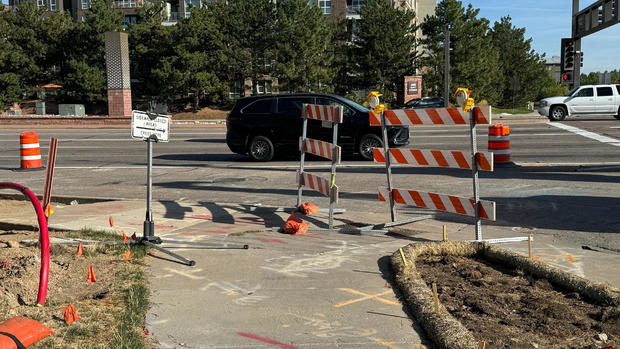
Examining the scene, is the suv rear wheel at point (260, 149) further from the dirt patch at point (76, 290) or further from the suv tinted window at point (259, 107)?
the dirt patch at point (76, 290)

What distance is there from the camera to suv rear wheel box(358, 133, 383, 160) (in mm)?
16219

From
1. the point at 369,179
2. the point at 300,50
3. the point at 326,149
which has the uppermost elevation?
the point at 300,50

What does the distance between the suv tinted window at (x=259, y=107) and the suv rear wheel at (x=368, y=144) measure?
2.68 meters

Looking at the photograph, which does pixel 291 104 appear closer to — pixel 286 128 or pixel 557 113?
pixel 286 128

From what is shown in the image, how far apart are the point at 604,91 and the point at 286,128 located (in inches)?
854

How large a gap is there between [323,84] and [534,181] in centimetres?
3701

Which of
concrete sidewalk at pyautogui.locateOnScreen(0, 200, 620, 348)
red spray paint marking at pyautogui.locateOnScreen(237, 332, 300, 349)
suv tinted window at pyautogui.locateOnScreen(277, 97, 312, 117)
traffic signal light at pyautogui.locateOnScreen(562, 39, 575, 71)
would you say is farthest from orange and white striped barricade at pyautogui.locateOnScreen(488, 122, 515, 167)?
traffic signal light at pyautogui.locateOnScreen(562, 39, 575, 71)

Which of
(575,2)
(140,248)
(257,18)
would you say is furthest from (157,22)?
(140,248)

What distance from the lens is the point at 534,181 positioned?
482 inches

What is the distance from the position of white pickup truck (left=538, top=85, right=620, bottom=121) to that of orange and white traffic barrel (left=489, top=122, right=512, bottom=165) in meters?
19.1

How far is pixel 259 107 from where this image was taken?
16812mm

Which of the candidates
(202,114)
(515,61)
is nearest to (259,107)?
(202,114)

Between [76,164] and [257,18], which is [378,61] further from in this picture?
[76,164]

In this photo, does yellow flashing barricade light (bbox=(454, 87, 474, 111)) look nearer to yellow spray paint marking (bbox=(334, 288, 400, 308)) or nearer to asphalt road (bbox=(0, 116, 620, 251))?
asphalt road (bbox=(0, 116, 620, 251))
